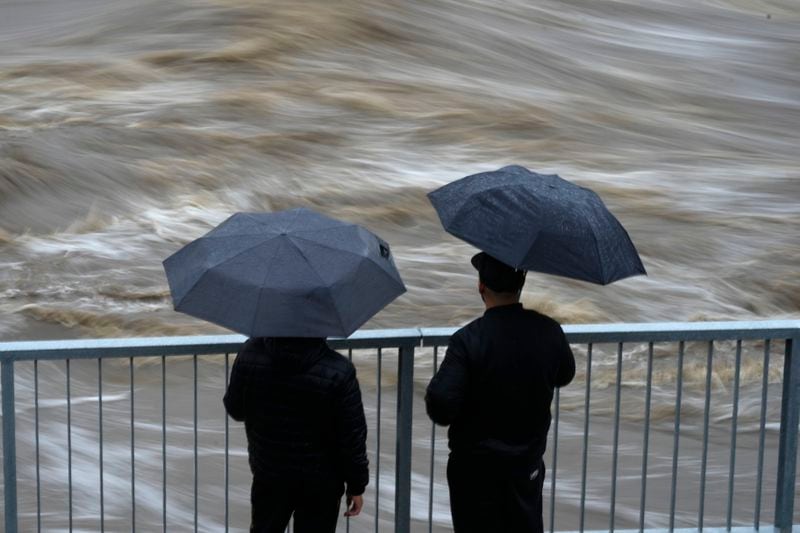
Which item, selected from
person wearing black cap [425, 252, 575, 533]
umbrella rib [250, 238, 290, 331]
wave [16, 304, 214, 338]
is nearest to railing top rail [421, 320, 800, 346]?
person wearing black cap [425, 252, 575, 533]

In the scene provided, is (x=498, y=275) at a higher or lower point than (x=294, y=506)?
higher

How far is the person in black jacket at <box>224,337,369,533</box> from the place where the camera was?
407cm

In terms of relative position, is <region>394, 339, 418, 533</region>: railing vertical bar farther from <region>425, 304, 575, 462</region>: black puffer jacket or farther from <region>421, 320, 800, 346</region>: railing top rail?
<region>425, 304, 575, 462</region>: black puffer jacket

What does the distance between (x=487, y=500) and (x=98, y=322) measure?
7.78 metres

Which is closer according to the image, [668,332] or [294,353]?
[294,353]

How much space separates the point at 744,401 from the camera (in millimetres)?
9938

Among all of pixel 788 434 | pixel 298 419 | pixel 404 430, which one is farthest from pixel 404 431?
pixel 788 434

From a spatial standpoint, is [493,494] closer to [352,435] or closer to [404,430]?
[352,435]

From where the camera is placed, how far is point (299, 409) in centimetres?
409

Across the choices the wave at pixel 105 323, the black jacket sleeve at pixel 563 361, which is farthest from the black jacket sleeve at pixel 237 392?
the wave at pixel 105 323

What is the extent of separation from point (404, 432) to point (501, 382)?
0.84 meters

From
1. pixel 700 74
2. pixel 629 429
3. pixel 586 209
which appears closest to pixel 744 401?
pixel 629 429

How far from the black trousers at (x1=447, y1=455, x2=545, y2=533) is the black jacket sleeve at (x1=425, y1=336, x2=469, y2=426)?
0.23m

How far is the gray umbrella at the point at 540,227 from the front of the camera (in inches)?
162
